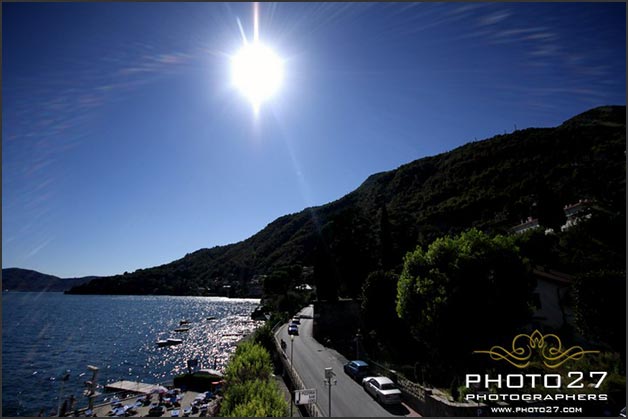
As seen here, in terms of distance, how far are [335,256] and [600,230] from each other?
27843mm

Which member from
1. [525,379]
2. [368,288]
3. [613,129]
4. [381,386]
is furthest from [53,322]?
[613,129]

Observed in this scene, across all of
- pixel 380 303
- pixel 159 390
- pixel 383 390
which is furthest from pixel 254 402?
pixel 159 390

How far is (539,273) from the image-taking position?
28.3m

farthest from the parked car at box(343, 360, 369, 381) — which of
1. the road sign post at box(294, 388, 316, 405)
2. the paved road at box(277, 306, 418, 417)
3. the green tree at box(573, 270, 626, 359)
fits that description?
the green tree at box(573, 270, 626, 359)

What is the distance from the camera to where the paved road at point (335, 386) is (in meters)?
18.3

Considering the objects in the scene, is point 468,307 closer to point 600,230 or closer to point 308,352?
point 308,352

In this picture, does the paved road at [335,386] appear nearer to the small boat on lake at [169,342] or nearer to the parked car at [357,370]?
the parked car at [357,370]

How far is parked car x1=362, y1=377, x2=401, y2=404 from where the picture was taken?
18.7 meters

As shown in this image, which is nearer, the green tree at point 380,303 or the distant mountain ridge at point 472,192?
the green tree at point 380,303

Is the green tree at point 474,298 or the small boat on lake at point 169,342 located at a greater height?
the green tree at point 474,298

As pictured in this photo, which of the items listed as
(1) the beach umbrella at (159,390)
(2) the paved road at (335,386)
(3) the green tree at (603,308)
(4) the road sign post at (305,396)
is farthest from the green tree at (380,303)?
(1) the beach umbrella at (159,390)

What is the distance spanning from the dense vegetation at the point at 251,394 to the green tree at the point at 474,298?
1001cm

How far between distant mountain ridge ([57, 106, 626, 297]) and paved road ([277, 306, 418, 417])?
10.5 meters

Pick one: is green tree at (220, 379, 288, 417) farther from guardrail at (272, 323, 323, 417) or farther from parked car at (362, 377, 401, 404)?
parked car at (362, 377, 401, 404)
